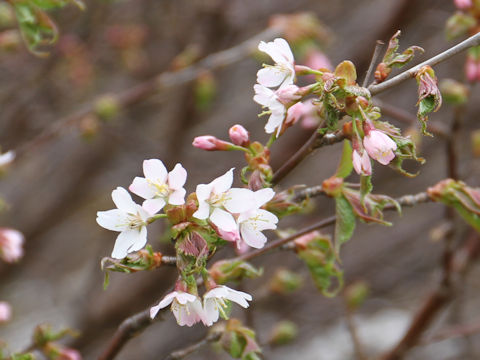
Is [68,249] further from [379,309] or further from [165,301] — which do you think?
[165,301]

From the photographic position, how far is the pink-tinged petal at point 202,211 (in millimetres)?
1115

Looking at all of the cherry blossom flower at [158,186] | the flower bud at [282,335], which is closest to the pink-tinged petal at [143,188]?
the cherry blossom flower at [158,186]

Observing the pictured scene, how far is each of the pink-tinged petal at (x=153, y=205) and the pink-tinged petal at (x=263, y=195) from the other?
17 centimetres

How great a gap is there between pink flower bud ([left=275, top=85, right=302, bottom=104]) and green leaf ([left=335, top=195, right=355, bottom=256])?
10.7 inches

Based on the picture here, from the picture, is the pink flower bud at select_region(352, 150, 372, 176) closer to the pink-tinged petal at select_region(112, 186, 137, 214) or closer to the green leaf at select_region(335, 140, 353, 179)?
the green leaf at select_region(335, 140, 353, 179)

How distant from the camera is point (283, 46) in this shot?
1316 millimetres

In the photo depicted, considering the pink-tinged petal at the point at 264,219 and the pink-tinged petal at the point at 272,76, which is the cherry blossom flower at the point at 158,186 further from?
the pink-tinged petal at the point at 272,76

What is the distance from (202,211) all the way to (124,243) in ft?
0.56

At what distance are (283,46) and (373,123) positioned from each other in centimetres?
27

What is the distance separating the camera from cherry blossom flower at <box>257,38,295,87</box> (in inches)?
51.2

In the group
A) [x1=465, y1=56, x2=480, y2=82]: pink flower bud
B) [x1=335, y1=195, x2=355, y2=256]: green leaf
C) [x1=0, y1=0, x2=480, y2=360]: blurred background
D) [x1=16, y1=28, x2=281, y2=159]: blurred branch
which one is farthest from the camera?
[x1=0, y1=0, x2=480, y2=360]: blurred background

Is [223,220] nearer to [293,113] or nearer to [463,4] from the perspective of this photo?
[293,113]

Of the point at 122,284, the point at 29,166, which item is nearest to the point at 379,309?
the point at 122,284

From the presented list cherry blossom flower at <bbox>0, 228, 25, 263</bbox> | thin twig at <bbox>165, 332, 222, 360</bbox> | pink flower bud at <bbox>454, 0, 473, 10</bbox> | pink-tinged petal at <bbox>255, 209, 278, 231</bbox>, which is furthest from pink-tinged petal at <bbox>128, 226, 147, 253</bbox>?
pink flower bud at <bbox>454, 0, 473, 10</bbox>
